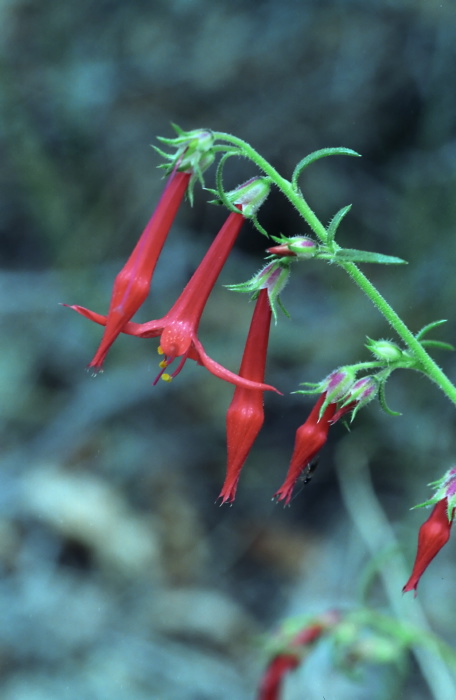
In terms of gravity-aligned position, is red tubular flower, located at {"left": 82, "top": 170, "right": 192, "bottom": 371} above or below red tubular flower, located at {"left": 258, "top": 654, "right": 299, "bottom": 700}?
above

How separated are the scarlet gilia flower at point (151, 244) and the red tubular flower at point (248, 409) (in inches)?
14.9

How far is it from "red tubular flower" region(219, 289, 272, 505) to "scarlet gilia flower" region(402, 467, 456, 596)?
1.89 feet

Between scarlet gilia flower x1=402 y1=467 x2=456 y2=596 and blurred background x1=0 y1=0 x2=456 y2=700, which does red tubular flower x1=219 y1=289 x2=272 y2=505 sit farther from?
blurred background x1=0 y1=0 x2=456 y2=700

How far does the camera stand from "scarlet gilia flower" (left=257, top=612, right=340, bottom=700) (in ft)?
A: 12.3

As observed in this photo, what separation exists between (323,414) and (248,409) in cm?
24

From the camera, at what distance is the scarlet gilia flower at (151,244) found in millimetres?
2271

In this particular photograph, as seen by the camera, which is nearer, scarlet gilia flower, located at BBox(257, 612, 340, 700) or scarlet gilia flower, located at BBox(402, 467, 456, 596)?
scarlet gilia flower, located at BBox(402, 467, 456, 596)

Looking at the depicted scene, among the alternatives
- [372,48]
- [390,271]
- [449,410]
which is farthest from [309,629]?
[372,48]

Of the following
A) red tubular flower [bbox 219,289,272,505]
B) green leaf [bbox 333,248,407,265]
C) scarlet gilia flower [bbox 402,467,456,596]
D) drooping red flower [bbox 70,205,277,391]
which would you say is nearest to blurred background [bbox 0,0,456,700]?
scarlet gilia flower [bbox 402,467,456,596]

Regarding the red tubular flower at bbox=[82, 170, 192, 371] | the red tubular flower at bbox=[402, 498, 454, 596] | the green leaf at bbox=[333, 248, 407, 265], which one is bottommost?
the red tubular flower at bbox=[402, 498, 454, 596]

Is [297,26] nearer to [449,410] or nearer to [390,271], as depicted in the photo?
[390,271]

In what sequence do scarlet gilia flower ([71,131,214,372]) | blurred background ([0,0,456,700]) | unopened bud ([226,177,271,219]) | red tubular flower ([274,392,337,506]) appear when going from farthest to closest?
1. blurred background ([0,0,456,700])
2. red tubular flower ([274,392,337,506])
3. unopened bud ([226,177,271,219])
4. scarlet gilia flower ([71,131,214,372])

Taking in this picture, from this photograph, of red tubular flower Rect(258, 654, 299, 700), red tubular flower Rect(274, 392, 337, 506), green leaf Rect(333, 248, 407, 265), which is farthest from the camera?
red tubular flower Rect(258, 654, 299, 700)

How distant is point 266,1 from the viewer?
5.87m
